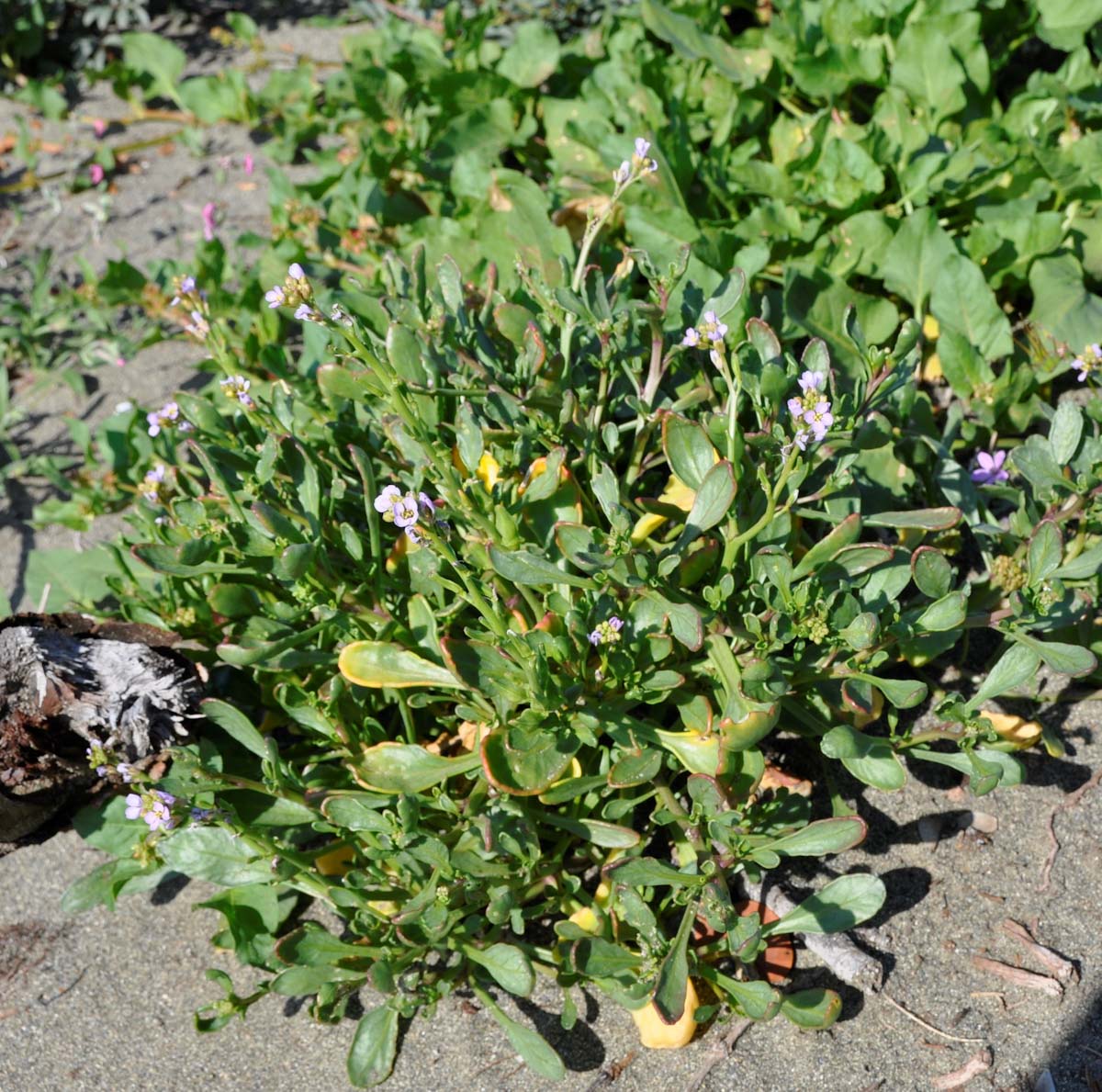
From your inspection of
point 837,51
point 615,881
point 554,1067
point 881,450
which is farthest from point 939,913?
point 837,51

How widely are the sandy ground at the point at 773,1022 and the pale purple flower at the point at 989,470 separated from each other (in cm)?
53

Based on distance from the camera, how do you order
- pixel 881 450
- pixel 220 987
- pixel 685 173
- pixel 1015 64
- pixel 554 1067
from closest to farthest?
pixel 554 1067 → pixel 220 987 → pixel 881 450 → pixel 685 173 → pixel 1015 64

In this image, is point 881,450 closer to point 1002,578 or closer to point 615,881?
point 1002,578

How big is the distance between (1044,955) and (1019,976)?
0.06 m

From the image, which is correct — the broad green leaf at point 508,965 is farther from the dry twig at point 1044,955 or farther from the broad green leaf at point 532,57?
the broad green leaf at point 532,57

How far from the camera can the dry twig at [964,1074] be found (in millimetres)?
2104

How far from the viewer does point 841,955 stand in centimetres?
229

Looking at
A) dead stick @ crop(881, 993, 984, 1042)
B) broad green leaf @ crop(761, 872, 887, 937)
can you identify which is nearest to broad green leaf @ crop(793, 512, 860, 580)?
broad green leaf @ crop(761, 872, 887, 937)

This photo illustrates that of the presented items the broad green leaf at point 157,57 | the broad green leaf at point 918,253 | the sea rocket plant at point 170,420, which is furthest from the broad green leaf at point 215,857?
the broad green leaf at point 157,57

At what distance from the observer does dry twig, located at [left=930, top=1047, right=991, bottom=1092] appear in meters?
2.10

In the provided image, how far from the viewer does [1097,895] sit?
230 cm

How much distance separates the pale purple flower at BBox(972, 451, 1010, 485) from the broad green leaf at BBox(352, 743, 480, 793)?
1294mm

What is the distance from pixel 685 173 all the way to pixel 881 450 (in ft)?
3.57

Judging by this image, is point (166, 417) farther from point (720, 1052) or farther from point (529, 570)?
point (720, 1052)
